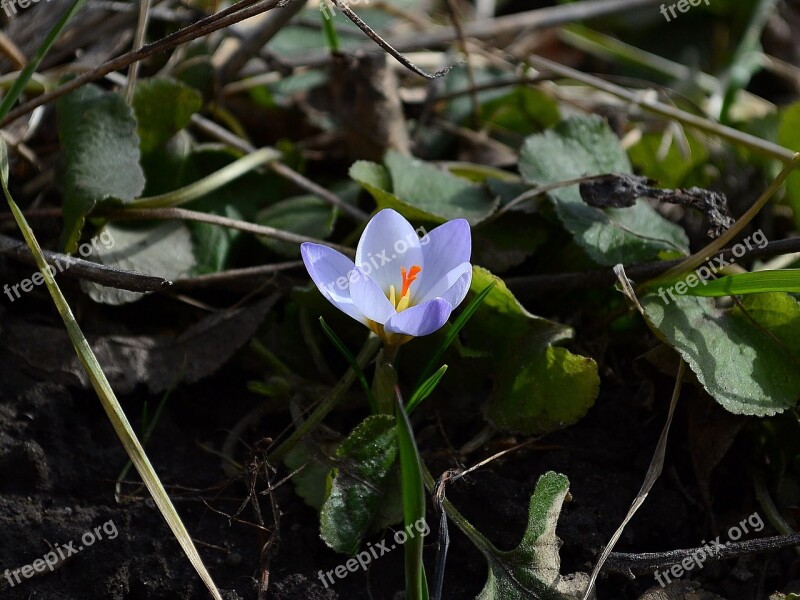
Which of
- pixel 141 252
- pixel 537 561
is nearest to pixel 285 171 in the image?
pixel 141 252

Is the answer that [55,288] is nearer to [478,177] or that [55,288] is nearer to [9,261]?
[9,261]

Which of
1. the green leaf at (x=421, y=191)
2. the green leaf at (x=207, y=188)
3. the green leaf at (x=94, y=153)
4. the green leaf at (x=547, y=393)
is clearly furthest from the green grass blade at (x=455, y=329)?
the green leaf at (x=94, y=153)

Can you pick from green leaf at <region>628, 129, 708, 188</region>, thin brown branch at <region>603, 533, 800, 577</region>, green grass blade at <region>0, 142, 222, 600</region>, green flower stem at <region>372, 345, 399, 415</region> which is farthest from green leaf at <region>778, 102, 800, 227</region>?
green grass blade at <region>0, 142, 222, 600</region>

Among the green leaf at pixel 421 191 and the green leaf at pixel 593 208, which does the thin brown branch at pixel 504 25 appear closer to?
the green leaf at pixel 421 191

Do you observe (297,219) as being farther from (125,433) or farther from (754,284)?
(754,284)

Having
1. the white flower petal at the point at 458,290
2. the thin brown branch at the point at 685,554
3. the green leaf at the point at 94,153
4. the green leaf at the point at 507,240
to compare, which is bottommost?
the thin brown branch at the point at 685,554

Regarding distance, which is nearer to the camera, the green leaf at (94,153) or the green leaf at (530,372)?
the green leaf at (530,372)

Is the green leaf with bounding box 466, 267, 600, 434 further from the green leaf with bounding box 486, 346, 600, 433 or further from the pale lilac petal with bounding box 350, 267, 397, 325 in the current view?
the pale lilac petal with bounding box 350, 267, 397, 325
